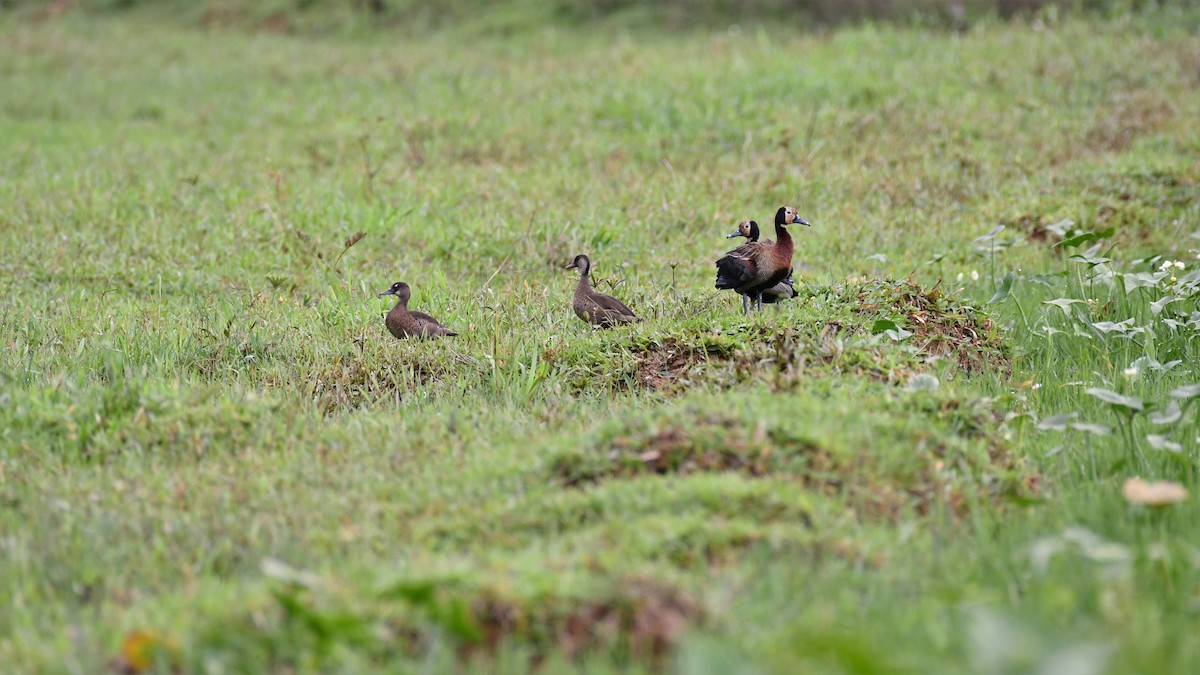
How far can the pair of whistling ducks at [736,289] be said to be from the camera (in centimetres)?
667

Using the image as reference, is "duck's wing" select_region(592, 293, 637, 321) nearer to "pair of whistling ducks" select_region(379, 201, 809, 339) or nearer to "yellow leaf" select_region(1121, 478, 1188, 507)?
"pair of whistling ducks" select_region(379, 201, 809, 339)

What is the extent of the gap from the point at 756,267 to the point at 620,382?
1166mm

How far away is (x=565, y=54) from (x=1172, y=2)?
305 inches

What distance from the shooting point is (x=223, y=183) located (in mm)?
10617

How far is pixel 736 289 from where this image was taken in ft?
22.4

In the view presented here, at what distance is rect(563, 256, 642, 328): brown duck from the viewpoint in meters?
6.75

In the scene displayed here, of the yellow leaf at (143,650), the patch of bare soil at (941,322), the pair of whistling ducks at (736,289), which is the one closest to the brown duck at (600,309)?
the pair of whistling ducks at (736,289)

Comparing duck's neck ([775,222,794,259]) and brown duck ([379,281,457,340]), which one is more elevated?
duck's neck ([775,222,794,259])

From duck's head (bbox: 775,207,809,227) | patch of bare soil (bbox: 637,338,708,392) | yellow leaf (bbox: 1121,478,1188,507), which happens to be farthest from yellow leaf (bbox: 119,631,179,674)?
duck's head (bbox: 775,207,809,227)

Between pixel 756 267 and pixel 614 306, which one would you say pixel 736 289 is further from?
pixel 614 306

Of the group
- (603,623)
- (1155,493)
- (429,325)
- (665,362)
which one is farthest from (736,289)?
(603,623)

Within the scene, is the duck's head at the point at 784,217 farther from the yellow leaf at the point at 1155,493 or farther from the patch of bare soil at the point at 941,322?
the yellow leaf at the point at 1155,493

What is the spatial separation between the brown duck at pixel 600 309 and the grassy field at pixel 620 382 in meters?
0.25

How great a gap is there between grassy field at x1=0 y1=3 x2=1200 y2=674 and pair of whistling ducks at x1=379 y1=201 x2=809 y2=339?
0.14 m
